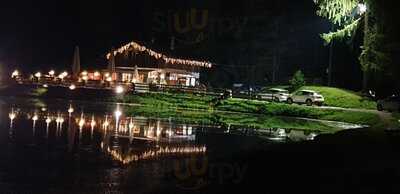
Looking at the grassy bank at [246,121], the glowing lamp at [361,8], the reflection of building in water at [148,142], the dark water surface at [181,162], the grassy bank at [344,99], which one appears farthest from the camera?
the grassy bank at [344,99]

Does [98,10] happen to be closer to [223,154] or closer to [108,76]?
[108,76]

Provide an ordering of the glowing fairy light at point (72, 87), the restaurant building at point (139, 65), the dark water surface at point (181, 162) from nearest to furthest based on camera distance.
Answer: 1. the dark water surface at point (181, 162)
2. the glowing fairy light at point (72, 87)
3. the restaurant building at point (139, 65)

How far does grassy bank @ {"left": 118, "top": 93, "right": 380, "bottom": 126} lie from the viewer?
44.4 metres

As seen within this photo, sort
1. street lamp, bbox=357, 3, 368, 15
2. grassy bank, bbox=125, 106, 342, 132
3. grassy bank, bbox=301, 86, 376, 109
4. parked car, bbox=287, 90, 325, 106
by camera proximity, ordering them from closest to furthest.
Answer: grassy bank, bbox=125, 106, 342, 132
street lamp, bbox=357, 3, 368, 15
grassy bank, bbox=301, 86, 376, 109
parked car, bbox=287, 90, 325, 106

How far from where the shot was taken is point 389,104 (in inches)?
1900

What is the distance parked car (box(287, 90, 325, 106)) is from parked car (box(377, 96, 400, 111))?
19.6ft

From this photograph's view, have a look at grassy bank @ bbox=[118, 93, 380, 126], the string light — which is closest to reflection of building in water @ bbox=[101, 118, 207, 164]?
grassy bank @ bbox=[118, 93, 380, 126]

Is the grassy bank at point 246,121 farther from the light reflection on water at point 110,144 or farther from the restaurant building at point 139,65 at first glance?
the restaurant building at point 139,65

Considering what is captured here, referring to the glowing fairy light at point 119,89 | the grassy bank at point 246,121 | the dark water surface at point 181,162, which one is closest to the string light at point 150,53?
the glowing fairy light at point 119,89

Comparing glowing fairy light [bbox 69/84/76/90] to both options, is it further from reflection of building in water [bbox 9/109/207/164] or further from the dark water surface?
the dark water surface

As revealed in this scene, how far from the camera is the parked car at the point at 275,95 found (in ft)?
185

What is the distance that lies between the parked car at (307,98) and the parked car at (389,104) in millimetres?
5981

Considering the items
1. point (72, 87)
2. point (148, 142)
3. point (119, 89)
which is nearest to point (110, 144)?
point (148, 142)

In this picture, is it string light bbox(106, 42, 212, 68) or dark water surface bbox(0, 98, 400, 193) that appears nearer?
dark water surface bbox(0, 98, 400, 193)
